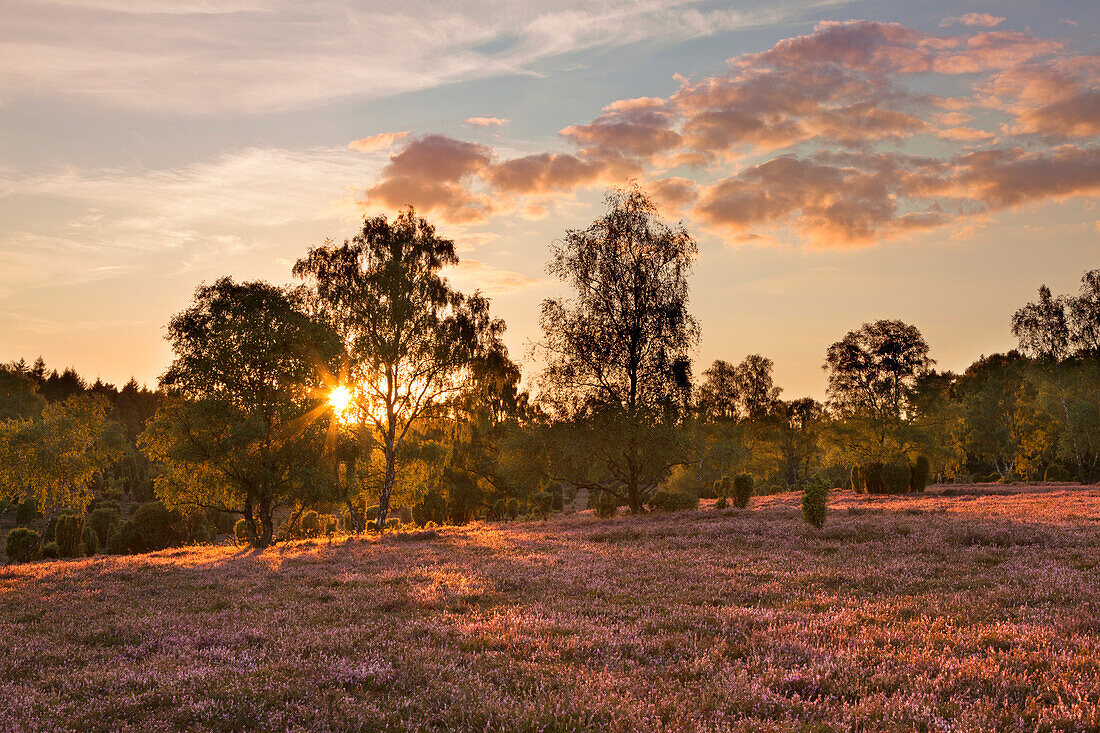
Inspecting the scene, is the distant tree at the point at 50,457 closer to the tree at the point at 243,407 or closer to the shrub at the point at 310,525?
the shrub at the point at 310,525

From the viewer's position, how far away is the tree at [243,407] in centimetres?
3106

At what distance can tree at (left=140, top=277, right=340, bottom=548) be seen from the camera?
31.1 meters

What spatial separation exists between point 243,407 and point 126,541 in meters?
17.8

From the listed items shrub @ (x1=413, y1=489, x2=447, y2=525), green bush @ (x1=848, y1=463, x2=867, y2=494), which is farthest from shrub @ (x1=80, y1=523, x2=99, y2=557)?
green bush @ (x1=848, y1=463, x2=867, y2=494)

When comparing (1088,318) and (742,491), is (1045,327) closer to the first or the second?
(1088,318)

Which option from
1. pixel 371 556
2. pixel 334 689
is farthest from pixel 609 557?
pixel 334 689

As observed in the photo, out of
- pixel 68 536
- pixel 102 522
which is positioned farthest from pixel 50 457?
pixel 68 536

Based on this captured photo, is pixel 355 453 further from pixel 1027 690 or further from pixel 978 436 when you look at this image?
pixel 978 436

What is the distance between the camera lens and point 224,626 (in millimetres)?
11664

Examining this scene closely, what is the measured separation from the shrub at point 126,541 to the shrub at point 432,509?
64.3ft

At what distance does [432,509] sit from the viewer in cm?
5378

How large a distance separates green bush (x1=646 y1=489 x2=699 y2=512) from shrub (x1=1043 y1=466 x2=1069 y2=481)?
4798 cm

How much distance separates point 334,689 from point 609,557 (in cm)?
1314

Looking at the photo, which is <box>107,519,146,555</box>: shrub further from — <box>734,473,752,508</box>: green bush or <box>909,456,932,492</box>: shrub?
<box>909,456,932,492</box>: shrub
